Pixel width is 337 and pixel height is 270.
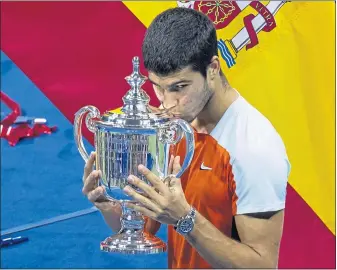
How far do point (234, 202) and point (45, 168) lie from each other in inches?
49.5

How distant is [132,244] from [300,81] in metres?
1.17

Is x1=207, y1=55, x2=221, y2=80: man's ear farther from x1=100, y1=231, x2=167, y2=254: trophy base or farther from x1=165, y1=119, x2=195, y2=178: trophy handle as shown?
x1=100, y1=231, x2=167, y2=254: trophy base

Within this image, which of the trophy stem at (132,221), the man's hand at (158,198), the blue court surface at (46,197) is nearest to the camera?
the man's hand at (158,198)

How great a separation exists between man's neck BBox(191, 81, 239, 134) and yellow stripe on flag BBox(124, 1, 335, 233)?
78cm

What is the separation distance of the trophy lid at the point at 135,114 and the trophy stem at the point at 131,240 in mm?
207

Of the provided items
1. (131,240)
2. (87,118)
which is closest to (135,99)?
(87,118)

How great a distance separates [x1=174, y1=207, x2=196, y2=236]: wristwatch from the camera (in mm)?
1920

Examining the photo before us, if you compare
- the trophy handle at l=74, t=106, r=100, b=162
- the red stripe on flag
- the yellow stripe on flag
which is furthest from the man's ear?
the red stripe on flag

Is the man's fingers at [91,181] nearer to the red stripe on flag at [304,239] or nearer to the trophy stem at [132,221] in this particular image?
the trophy stem at [132,221]

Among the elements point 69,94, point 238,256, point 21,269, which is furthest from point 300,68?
point 21,269

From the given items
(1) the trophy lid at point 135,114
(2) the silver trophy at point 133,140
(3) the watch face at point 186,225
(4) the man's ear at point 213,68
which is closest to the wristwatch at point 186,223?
(3) the watch face at point 186,225

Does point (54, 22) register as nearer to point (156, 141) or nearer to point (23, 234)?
point (23, 234)

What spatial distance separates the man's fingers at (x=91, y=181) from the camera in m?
1.97

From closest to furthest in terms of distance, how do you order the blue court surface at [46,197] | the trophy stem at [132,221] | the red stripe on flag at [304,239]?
the trophy stem at [132,221]
the red stripe on flag at [304,239]
the blue court surface at [46,197]
